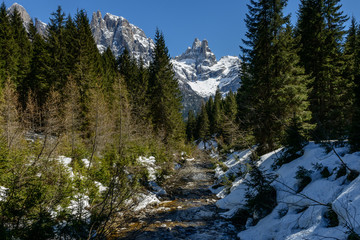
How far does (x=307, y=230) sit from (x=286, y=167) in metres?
4.21

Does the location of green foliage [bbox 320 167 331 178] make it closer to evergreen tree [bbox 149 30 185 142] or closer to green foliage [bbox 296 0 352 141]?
green foliage [bbox 296 0 352 141]

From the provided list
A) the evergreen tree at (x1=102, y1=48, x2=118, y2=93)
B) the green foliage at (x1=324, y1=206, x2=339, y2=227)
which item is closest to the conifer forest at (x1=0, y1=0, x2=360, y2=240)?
the green foliage at (x1=324, y1=206, x2=339, y2=227)

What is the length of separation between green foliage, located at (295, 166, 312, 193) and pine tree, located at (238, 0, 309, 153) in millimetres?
6186

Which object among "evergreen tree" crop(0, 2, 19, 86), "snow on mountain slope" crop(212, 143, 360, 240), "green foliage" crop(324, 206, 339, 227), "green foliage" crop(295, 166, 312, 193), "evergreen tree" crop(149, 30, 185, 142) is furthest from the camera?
"evergreen tree" crop(149, 30, 185, 142)

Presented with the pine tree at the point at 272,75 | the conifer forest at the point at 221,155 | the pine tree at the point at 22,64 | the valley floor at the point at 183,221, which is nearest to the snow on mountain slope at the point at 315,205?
the conifer forest at the point at 221,155

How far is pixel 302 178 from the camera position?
6637 mm

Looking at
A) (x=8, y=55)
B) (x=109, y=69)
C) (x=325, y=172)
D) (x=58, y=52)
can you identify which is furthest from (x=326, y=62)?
(x=8, y=55)

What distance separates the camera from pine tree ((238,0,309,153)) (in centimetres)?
1259

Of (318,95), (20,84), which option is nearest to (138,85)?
(20,84)

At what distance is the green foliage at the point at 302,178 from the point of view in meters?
6.42

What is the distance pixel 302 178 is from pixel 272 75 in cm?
907

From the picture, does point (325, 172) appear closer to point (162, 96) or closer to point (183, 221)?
point (183, 221)

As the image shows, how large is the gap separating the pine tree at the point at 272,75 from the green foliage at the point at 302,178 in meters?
6.19

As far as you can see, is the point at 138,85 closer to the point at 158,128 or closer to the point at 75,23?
the point at 158,128
